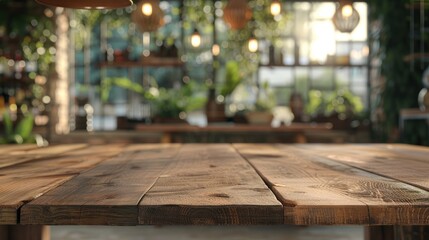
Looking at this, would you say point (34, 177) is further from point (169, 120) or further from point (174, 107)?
point (174, 107)

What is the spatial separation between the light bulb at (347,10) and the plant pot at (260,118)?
1.79 metres

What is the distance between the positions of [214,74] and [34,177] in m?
7.41

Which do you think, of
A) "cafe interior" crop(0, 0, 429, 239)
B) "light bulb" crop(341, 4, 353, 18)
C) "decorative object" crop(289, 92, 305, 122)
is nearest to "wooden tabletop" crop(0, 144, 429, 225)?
"light bulb" crop(341, 4, 353, 18)

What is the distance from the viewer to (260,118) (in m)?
6.01

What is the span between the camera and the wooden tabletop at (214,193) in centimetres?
101

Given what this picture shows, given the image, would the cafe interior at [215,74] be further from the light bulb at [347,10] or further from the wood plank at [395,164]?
the wood plank at [395,164]

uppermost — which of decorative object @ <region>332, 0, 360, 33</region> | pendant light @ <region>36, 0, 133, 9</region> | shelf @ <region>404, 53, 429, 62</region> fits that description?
decorative object @ <region>332, 0, 360, 33</region>

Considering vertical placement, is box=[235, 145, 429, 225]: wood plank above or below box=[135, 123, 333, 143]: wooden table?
above

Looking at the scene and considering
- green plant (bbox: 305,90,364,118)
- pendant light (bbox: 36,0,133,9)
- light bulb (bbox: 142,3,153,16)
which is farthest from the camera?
green plant (bbox: 305,90,364,118)

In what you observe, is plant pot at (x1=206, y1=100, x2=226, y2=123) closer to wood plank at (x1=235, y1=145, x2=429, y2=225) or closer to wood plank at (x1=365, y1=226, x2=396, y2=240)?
wood plank at (x1=365, y1=226, x2=396, y2=240)

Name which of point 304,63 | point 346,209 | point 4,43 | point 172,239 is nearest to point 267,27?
point 304,63

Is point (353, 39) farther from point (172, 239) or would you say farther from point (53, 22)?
point (172, 239)

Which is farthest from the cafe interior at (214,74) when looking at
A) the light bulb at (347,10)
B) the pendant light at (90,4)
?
the pendant light at (90,4)

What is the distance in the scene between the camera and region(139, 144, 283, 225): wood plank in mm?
1005
